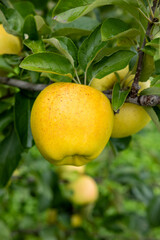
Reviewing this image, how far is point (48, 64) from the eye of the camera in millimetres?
661

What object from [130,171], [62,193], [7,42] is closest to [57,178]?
[62,193]

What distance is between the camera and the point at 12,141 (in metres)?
0.99

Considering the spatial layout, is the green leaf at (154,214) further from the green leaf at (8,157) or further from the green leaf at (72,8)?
the green leaf at (72,8)

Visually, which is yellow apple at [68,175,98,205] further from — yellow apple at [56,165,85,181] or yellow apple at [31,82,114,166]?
yellow apple at [31,82,114,166]

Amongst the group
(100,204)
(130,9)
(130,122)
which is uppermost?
(130,9)

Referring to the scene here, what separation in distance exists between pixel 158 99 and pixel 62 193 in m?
1.27

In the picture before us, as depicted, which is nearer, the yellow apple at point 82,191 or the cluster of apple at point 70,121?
the cluster of apple at point 70,121

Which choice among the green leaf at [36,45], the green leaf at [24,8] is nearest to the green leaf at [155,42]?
the green leaf at [36,45]

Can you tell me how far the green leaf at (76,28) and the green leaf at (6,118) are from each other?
0.97 feet

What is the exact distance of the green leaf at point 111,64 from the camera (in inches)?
26.6

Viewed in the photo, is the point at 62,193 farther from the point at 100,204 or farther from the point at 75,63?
the point at 75,63

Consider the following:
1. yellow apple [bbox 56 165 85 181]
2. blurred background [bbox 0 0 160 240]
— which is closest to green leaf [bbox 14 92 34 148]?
blurred background [bbox 0 0 160 240]

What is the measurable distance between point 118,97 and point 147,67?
0.09 metres

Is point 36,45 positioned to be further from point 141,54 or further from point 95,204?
point 95,204
